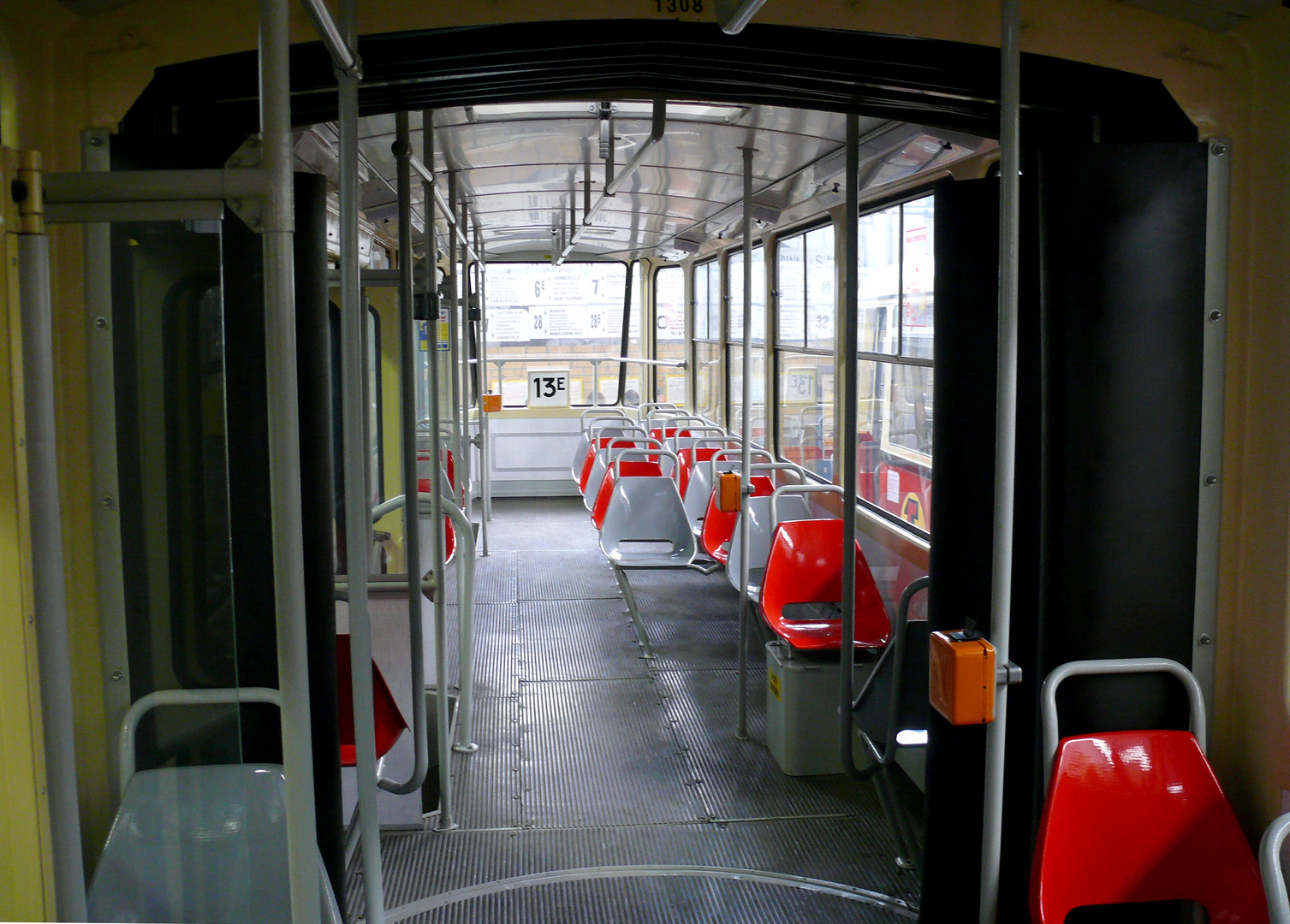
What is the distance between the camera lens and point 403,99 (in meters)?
2.27

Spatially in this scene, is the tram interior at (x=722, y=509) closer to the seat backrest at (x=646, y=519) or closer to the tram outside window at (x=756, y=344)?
the seat backrest at (x=646, y=519)

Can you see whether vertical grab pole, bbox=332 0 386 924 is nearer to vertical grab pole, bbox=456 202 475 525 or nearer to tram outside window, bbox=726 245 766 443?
vertical grab pole, bbox=456 202 475 525

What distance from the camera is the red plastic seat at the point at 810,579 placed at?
13.5 feet

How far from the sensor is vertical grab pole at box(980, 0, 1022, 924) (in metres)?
1.86

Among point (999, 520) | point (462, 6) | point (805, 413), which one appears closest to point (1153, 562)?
point (999, 520)

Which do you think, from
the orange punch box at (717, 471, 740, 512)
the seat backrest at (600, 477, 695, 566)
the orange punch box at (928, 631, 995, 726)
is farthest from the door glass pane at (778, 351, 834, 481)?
the orange punch box at (928, 631, 995, 726)

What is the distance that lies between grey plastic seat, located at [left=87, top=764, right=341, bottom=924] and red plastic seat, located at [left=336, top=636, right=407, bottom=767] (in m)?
1.36

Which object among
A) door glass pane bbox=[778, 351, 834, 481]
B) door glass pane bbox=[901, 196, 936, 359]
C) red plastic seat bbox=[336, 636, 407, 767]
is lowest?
red plastic seat bbox=[336, 636, 407, 767]

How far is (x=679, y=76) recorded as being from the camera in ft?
7.54

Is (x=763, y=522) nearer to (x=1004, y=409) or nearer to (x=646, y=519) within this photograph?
(x=646, y=519)

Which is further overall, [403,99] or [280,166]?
[403,99]

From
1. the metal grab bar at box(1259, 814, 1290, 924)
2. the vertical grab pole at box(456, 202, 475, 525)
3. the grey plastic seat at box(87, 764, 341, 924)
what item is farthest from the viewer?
the vertical grab pole at box(456, 202, 475, 525)

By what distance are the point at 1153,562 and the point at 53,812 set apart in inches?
79.2

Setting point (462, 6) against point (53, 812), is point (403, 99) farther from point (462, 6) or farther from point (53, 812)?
point (53, 812)
